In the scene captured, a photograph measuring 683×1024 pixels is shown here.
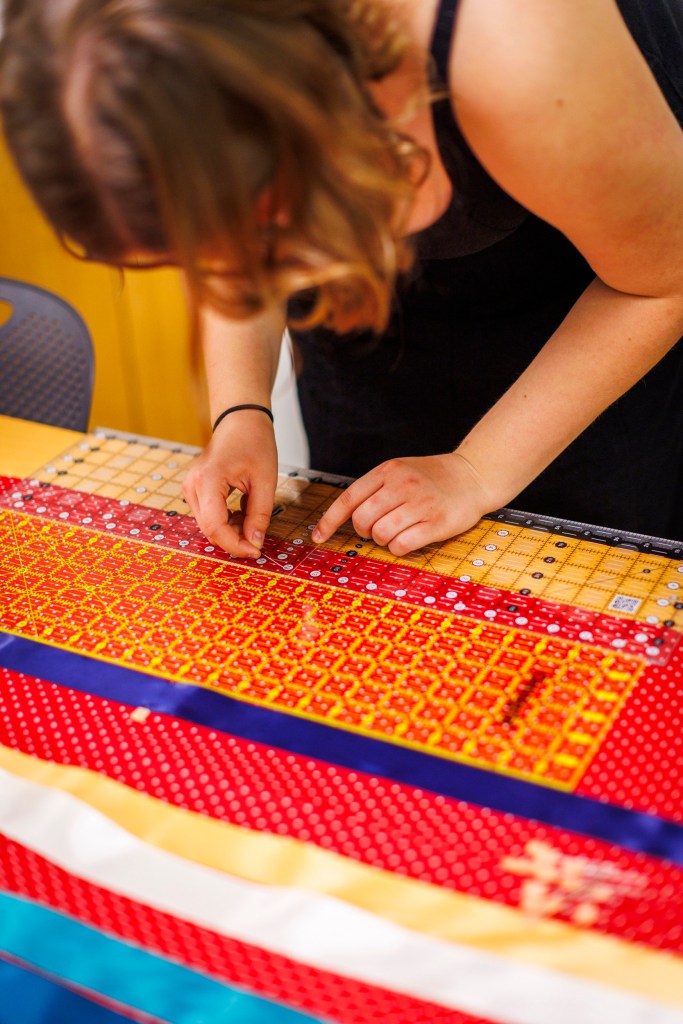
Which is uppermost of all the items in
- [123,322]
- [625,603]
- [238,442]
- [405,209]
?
[405,209]

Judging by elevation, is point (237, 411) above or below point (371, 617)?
above

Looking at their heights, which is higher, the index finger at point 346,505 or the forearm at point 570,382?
the forearm at point 570,382

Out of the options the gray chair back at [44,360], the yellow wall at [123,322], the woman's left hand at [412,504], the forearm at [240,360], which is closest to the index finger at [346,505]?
the woman's left hand at [412,504]

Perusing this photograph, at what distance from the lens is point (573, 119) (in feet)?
3.14

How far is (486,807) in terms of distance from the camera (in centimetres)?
91

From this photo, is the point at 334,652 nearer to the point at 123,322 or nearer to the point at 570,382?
the point at 570,382

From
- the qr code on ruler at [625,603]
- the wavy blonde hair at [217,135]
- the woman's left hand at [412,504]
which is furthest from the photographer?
the woman's left hand at [412,504]

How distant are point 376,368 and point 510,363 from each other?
0.20 m

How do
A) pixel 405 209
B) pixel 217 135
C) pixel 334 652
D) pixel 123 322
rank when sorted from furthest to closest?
pixel 123 322 < pixel 334 652 < pixel 405 209 < pixel 217 135

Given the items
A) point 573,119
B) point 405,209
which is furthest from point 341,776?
point 573,119

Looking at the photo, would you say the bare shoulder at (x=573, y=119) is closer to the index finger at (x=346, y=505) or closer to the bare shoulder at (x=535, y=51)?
the bare shoulder at (x=535, y=51)

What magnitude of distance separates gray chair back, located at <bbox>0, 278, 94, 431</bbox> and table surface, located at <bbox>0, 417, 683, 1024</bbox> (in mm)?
551

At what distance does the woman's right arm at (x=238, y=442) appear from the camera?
1274 millimetres

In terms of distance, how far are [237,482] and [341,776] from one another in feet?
1.59
